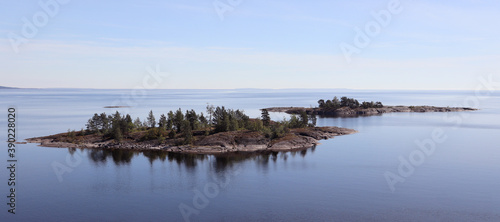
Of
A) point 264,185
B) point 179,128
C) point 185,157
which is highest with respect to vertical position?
point 179,128

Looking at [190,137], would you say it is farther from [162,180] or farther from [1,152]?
[1,152]

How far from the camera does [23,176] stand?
84.6 metres

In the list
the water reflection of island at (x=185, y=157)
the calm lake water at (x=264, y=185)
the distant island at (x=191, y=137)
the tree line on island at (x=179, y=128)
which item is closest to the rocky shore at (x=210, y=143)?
the distant island at (x=191, y=137)

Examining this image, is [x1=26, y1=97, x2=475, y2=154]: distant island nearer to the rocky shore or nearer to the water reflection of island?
Answer: the rocky shore

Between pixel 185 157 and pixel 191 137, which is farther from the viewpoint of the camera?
pixel 191 137

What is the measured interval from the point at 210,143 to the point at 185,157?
43.9ft

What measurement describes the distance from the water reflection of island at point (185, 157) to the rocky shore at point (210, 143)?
14.3 ft

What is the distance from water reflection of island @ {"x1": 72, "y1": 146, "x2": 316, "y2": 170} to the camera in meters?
101

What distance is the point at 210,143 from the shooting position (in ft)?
392

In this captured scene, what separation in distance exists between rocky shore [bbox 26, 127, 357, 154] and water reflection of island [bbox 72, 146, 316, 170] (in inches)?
172

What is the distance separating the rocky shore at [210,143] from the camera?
118188mm

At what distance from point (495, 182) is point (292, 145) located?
58286 millimetres

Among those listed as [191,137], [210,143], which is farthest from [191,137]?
[210,143]

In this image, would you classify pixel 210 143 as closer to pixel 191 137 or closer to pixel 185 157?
pixel 191 137
